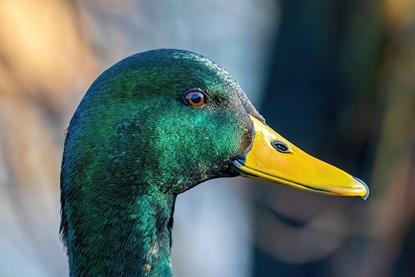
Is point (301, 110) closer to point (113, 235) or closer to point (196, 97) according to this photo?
point (196, 97)

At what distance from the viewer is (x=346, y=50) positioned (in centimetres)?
741

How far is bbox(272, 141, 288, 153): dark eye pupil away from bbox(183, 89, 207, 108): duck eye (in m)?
0.30

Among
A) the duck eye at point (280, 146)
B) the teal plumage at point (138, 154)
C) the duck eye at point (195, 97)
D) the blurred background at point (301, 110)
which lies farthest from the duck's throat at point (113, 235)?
the blurred background at point (301, 110)

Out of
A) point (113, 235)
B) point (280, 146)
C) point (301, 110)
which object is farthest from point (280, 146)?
point (301, 110)

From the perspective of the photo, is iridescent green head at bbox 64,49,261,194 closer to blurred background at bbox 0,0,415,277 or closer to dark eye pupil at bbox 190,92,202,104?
dark eye pupil at bbox 190,92,202,104

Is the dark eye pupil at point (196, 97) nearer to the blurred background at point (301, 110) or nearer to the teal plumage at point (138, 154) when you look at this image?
the teal plumage at point (138, 154)

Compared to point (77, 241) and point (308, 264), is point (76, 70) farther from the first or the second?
point (77, 241)

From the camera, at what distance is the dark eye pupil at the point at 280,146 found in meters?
3.90

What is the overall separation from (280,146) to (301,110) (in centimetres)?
356

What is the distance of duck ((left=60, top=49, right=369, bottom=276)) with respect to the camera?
368cm

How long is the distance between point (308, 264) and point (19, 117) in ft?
7.13

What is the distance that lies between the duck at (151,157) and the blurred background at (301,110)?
333 cm

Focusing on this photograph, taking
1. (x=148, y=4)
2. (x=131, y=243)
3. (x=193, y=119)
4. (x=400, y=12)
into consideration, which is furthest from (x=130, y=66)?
(x=148, y=4)

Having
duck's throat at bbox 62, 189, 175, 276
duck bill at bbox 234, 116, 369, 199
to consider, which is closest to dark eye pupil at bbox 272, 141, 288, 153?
duck bill at bbox 234, 116, 369, 199
